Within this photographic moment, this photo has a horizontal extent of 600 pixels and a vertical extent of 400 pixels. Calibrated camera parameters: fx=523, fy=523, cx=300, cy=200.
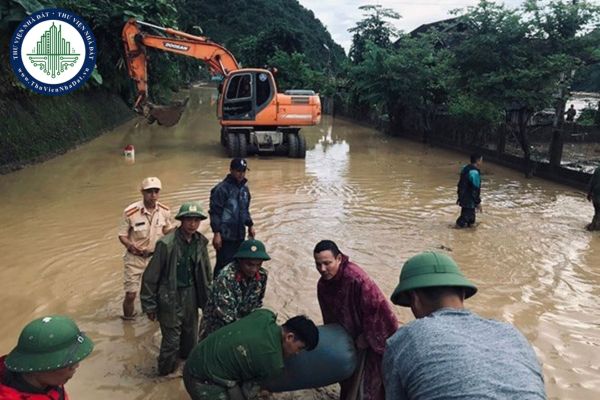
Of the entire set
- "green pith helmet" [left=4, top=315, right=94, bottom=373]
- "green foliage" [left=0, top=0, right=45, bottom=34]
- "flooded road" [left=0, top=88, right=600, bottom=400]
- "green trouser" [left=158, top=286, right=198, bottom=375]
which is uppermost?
"green foliage" [left=0, top=0, right=45, bottom=34]

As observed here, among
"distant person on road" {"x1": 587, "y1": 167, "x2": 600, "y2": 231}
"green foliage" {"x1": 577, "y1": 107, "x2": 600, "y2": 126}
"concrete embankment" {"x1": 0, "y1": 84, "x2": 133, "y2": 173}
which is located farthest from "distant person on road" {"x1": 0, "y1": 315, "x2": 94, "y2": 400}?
"green foliage" {"x1": 577, "y1": 107, "x2": 600, "y2": 126}

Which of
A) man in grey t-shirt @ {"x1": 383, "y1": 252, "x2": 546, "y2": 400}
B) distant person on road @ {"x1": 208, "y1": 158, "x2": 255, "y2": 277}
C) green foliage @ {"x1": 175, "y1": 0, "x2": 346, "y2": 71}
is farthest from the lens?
green foliage @ {"x1": 175, "y1": 0, "x2": 346, "y2": 71}

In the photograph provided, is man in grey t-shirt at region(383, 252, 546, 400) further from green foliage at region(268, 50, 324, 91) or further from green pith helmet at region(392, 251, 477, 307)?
green foliage at region(268, 50, 324, 91)

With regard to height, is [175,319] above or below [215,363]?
below

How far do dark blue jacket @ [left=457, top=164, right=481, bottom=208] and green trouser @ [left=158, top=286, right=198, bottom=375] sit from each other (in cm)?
566

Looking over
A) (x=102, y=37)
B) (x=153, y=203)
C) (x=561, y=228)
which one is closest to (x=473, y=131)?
(x=561, y=228)

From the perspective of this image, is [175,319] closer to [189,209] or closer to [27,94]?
[189,209]

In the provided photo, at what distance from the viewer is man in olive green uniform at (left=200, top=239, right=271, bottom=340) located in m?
3.62

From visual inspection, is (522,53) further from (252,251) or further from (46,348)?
(46,348)

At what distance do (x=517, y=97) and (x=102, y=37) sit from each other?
13284 millimetres

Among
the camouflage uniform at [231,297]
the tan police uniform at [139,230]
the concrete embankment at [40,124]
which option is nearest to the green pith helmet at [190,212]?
the camouflage uniform at [231,297]

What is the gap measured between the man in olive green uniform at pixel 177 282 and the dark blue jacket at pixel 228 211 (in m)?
1.23

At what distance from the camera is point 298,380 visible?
341 cm

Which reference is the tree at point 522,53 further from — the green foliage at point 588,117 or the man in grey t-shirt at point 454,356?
the man in grey t-shirt at point 454,356
